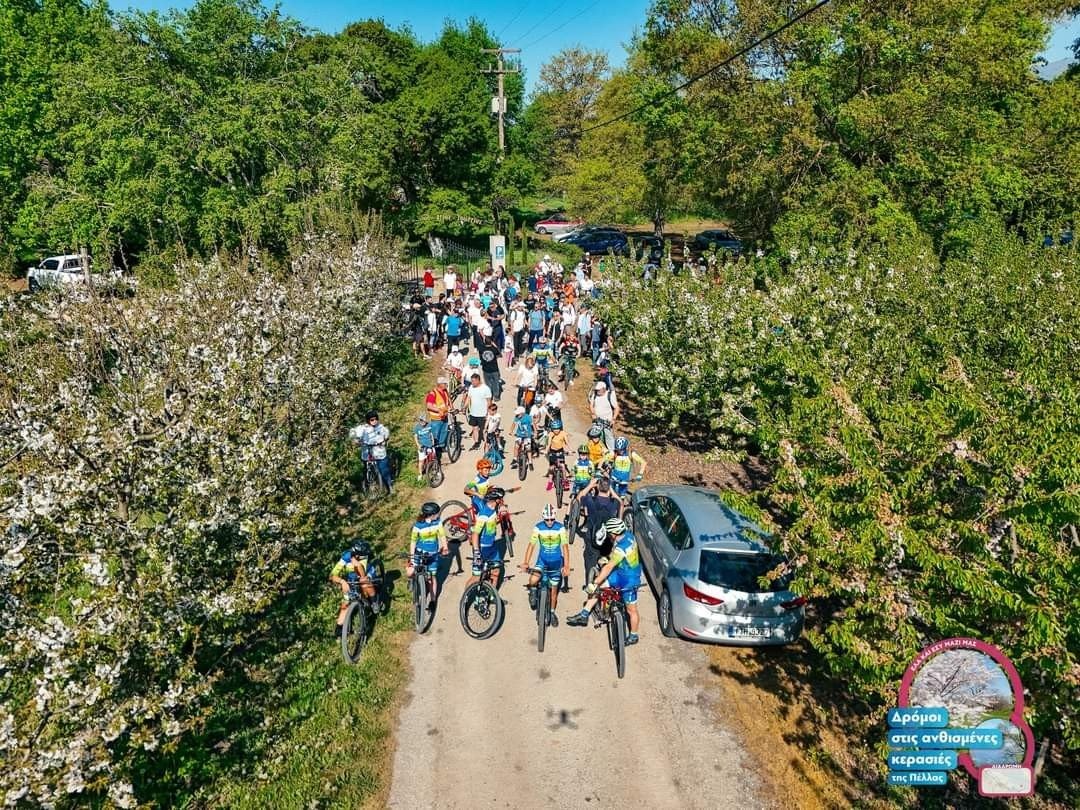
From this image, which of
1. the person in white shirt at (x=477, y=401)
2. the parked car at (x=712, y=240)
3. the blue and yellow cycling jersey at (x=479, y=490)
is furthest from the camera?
the parked car at (x=712, y=240)

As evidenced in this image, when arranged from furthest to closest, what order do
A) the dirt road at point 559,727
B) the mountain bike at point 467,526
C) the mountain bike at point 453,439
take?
the mountain bike at point 453,439 → the mountain bike at point 467,526 → the dirt road at point 559,727

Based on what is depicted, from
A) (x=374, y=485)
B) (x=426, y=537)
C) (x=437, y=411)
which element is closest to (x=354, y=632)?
(x=426, y=537)

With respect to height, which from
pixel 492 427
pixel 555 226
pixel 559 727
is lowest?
pixel 559 727

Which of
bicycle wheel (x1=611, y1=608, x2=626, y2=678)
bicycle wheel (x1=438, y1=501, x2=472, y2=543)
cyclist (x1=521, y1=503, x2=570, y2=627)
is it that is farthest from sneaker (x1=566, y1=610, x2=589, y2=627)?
A: bicycle wheel (x1=438, y1=501, x2=472, y2=543)

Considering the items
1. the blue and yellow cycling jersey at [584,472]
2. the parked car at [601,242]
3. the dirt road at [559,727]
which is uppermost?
the parked car at [601,242]

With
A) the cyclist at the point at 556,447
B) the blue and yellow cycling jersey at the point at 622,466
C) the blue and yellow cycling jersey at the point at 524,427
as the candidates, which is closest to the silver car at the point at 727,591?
the blue and yellow cycling jersey at the point at 622,466

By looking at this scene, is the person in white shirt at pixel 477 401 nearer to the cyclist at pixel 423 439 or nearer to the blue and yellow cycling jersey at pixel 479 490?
the cyclist at pixel 423 439

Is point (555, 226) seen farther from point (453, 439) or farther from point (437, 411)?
point (437, 411)
